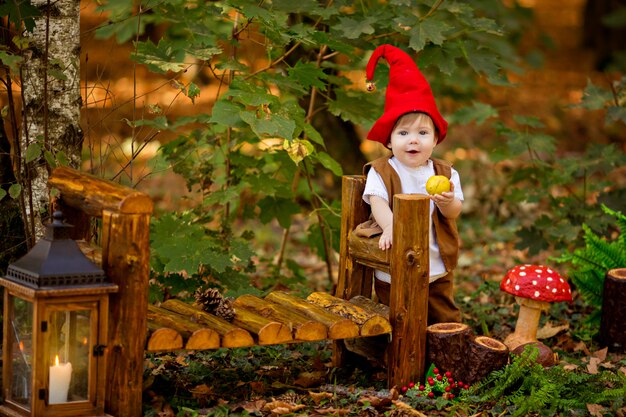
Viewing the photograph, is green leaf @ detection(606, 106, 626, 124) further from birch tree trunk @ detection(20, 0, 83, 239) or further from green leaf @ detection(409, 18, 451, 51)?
birch tree trunk @ detection(20, 0, 83, 239)

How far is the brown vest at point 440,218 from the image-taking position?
417 cm

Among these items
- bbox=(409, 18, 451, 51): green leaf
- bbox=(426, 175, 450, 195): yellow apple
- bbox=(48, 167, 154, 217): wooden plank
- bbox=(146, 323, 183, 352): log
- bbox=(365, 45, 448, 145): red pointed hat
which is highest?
bbox=(409, 18, 451, 51): green leaf

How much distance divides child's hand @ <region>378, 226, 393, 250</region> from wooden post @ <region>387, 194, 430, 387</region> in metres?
0.06

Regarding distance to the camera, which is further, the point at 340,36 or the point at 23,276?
the point at 340,36

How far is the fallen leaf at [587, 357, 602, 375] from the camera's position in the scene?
428 centimetres

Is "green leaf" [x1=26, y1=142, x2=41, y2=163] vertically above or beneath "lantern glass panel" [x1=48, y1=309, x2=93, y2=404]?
above

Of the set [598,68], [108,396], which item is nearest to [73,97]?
[108,396]

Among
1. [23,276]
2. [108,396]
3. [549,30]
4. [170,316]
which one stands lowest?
[108,396]

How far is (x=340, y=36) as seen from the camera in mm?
4957

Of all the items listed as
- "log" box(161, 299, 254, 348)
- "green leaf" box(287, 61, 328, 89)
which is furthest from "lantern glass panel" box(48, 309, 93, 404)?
"green leaf" box(287, 61, 328, 89)

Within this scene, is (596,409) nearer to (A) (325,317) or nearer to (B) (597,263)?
(A) (325,317)

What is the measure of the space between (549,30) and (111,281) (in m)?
17.6

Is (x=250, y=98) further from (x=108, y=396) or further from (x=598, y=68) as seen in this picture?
(x=598, y=68)

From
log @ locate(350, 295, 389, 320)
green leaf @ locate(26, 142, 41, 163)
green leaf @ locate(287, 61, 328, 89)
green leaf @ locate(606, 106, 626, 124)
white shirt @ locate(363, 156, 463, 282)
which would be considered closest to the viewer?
green leaf @ locate(26, 142, 41, 163)
